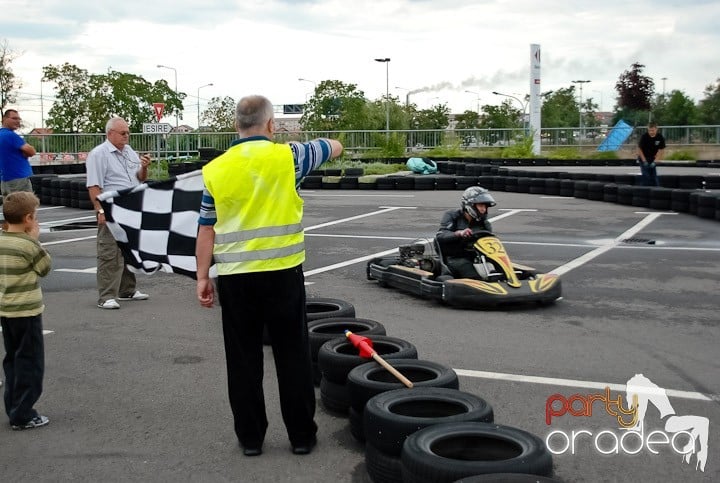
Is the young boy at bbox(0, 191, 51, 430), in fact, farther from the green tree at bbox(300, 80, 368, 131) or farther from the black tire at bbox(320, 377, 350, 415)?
the green tree at bbox(300, 80, 368, 131)

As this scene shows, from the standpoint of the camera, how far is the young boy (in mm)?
4785

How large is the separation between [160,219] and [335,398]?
1777 mm

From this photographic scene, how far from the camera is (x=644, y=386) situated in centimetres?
543

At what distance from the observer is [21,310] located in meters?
4.79

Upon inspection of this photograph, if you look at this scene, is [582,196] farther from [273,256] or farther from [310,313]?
[273,256]

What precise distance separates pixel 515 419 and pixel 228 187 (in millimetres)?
2142

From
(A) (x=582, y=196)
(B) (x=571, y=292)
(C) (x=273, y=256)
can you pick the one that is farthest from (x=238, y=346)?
(A) (x=582, y=196)

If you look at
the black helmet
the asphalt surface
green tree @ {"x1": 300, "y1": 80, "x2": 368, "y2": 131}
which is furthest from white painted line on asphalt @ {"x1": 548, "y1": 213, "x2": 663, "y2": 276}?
green tree @ {"x1": 300, "y1": 80, "x2": 368, "y2": 131}

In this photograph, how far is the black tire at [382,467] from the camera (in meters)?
3.78

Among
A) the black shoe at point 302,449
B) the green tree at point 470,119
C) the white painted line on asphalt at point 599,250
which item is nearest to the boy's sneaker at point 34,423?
the black shoe at point 302,449

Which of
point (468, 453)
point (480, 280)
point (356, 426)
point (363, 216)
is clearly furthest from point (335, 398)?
point (363, 216)

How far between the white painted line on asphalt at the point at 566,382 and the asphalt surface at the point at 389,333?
2cm

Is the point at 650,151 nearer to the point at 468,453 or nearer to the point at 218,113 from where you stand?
the point at 468,453

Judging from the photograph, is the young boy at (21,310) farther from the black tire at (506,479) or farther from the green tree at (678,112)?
the green tree at (678,112)
